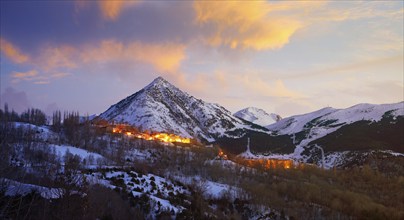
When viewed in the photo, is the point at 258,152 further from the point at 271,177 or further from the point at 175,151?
the point at 271,177

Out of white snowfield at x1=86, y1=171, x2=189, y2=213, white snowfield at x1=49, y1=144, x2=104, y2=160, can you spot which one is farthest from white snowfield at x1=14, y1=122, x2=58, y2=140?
white snowfield at x1=86, y1=171, x2=189, y2=213

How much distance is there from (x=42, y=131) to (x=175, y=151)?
40.1 meters

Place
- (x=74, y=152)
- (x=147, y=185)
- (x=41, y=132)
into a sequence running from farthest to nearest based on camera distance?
(x=41, y=132), (x=74, y=152), (x=147, y=185)

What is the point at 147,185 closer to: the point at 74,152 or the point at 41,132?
the point at 74,152

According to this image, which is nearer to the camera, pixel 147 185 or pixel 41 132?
pixel 147 185

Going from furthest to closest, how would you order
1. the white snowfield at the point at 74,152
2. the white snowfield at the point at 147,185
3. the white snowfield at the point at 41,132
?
the white snowfield at the point at 41,132 → the white snowfield at the point at 74,152 → the white snowfield at the point at 147,185

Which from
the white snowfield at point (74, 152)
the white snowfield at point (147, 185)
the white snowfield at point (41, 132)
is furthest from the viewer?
the white snowfield at point (41, 132)

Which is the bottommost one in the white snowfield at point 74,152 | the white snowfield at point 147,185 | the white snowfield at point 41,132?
the white snowfield at point 147,185

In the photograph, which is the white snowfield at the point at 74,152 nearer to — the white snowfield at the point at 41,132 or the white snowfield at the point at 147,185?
the white snowfield at the point at 41,132

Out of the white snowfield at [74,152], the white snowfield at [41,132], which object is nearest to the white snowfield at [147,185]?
the white snowfield at [74,152]

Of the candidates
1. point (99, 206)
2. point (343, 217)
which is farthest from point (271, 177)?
point (99, 206)

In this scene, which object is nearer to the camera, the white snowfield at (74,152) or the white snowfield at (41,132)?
the white snowfield at (74,152)

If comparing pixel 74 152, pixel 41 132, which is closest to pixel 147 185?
pixel 74 152

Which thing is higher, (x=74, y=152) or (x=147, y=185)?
(x=74, y=152)
